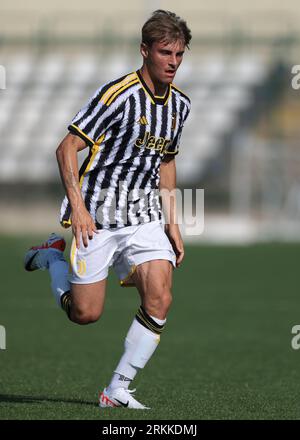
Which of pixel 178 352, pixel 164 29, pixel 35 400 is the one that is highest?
pixel 164 29

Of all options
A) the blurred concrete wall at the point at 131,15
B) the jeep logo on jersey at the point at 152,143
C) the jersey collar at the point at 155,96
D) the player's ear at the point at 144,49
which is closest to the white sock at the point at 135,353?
the jeep logo on jersey at the point at 152,143

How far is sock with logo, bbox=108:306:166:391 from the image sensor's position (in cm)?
630

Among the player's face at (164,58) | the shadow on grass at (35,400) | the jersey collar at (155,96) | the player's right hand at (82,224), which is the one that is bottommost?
the shadow on grass at (35,400)

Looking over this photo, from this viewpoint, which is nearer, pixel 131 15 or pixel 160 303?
pixel 160 303

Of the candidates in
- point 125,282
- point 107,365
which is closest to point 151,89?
point 125,282

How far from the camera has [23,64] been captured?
3100 centimetres

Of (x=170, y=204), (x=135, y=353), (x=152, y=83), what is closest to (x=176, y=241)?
(x=170, y=204)

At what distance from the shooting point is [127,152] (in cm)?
633

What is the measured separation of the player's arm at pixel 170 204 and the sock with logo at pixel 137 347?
47cm

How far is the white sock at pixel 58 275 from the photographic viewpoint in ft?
21.8

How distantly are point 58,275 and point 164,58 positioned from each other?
1509 mm

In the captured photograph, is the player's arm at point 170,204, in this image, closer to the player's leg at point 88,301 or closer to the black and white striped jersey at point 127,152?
the black and white striped jersey at point 127,152

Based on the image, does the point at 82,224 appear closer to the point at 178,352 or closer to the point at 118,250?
the point at 118,250
